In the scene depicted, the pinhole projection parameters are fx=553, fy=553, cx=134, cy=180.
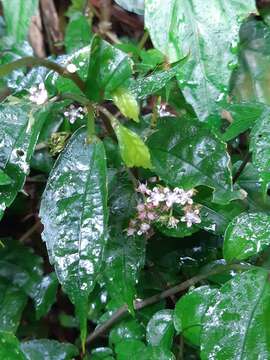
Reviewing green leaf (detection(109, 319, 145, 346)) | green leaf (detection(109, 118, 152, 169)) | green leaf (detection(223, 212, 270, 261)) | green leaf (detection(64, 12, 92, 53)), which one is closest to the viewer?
green leaf (detection(109, 118, 152, 169))

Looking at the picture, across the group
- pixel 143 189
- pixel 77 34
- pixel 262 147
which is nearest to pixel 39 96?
pixel 143 189

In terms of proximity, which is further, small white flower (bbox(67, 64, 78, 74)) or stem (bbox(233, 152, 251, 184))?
stem (bbox(233, 152, 251, 184))

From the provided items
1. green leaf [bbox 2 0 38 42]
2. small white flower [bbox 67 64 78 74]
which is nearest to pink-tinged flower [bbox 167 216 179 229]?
small white flower [bbox 67 64 78 74]

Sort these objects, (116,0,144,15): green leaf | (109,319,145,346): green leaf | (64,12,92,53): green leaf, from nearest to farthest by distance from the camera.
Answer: (109,319,145,346): green leaf < (116,0,144,15): green leaf < (64,12,92,53): green leaf

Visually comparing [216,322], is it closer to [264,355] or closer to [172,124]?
[264,355]

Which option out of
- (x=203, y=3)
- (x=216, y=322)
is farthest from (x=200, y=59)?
(x=216, y=322)

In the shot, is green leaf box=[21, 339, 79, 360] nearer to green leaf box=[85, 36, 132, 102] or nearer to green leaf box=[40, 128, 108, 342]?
green leaf box=[40, 128, 108, 342]

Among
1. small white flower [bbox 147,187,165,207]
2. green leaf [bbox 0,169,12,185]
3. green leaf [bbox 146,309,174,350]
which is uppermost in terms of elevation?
green leaf [bbox 0,169,12,185]

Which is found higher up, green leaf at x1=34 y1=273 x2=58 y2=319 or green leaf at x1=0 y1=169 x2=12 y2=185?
green leaf at x1=0 y1=169 x2=12 y2=185
